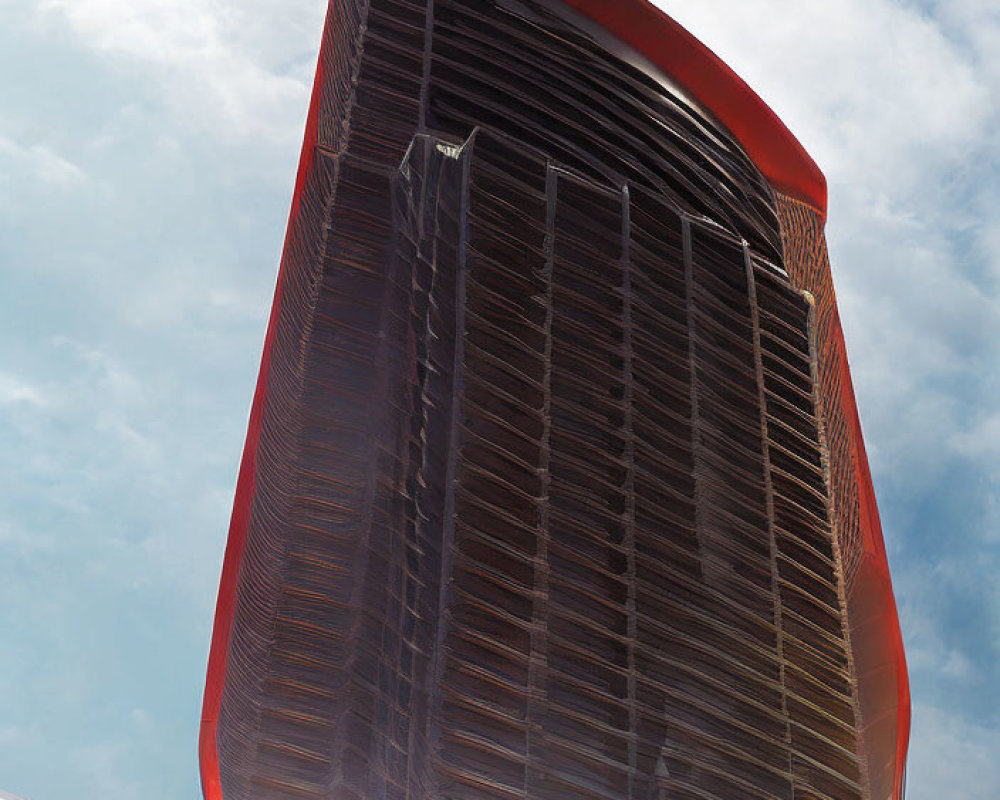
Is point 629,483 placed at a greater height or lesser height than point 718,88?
lesser

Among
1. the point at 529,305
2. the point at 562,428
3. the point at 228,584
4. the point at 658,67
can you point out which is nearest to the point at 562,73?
the point at 658,67

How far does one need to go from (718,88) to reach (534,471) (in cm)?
551

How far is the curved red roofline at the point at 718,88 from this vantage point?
11.2 m

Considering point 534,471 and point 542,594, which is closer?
point 542,594

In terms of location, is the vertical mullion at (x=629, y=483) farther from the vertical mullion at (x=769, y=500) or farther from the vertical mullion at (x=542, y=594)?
the vertical mullion at (x=769, y=500)

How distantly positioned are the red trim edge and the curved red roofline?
3.11 m

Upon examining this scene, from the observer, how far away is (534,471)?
27.0 feet

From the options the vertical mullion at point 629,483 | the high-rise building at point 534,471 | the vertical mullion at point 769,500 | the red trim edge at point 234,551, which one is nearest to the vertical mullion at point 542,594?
the high-rise building at point 534,471

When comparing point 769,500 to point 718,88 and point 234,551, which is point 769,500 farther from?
point 718,88

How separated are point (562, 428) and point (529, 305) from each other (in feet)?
3.35

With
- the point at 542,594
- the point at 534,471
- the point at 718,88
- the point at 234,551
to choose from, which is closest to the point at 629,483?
the point at 534,471

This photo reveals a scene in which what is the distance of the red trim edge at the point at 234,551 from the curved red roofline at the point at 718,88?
3.11 metres

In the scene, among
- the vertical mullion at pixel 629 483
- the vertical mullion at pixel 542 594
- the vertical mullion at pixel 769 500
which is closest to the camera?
the vertical mullion at pixel 542 594

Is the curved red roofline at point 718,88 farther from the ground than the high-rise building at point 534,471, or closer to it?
farther from the ground
